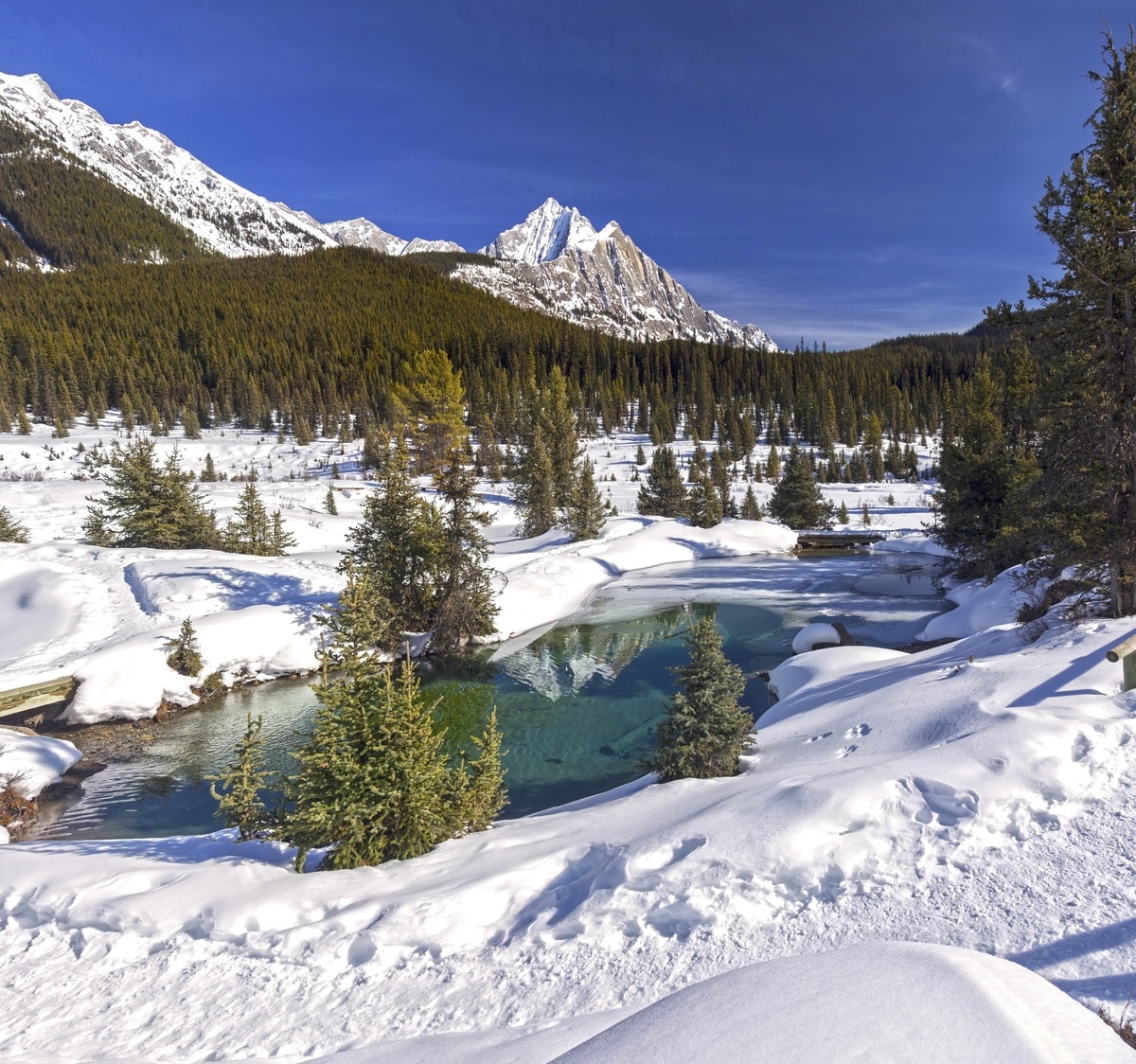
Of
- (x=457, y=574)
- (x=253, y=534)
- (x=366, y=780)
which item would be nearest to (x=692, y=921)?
(x=366, y=780)

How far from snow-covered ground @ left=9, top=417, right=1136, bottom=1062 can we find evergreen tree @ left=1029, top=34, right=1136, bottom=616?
330 centimetres

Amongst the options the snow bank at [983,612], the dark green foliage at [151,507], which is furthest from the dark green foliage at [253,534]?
the snow bank at [983,612]

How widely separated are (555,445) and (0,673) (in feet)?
130

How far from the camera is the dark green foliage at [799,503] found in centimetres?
5025

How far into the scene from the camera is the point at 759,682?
59.8ft

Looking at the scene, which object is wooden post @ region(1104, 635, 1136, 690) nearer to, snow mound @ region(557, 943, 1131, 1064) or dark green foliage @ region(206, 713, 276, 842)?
snow mound @ region(557, 943, 1131, 1064)

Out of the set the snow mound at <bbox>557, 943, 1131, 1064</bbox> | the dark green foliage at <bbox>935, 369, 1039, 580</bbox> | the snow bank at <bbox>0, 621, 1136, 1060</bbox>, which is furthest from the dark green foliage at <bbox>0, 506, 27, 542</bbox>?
the dark green foliage at <bbox>935, 369, 1039, 580</bbox>

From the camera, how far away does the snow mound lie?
2.57 m

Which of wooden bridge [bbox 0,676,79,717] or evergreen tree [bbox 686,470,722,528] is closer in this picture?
wooden bridge [bbox 0,676,79,717]

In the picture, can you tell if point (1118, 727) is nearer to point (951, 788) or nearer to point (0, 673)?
point (951, 788)

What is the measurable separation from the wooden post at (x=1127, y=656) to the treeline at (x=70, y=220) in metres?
205

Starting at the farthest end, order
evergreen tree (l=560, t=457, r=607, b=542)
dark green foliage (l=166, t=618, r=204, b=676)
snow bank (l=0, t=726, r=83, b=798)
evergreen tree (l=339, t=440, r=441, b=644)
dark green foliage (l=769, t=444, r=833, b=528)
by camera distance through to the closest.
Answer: dark green foliage (l=769, t=444, r=833, b=528) < evergreen tree (l=560, t=457, r=607, b=542) < evergreen tree (l=339, t=440, r=441, b=644) < dark green foliage (l=166, t=618, r=204, b=676) < snow bank (l=0, t=726, r=83, b=798)

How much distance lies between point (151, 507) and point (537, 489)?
24826mm

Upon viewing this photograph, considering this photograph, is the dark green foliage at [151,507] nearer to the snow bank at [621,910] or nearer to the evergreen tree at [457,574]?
the evergreen tree at [457,574]
